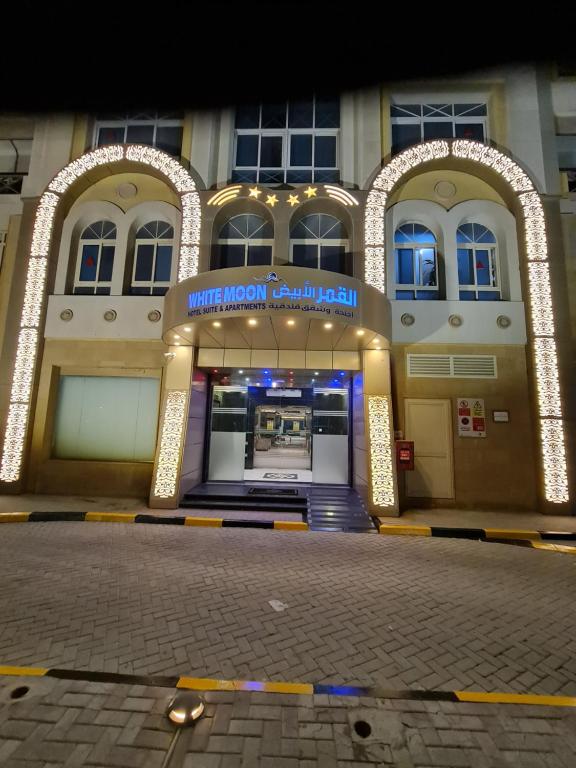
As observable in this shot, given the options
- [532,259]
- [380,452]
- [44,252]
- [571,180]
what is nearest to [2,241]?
[44,252]

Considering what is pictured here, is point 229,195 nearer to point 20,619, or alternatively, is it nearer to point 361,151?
point 361,151

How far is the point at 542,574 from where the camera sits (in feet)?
18.7

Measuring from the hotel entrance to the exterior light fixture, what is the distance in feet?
28.0

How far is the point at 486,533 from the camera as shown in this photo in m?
7.82

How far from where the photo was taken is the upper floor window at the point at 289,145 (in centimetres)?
1193

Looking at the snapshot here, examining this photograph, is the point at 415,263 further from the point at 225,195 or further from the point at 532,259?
the point at 225,195

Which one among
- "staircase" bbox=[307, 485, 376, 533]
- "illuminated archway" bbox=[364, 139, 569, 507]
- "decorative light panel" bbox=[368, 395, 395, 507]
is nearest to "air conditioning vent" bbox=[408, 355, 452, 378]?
"decorative light panel" bbox=[368, 395, 395, 507]

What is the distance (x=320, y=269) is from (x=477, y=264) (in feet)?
19.3

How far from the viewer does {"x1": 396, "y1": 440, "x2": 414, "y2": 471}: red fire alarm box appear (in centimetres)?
923

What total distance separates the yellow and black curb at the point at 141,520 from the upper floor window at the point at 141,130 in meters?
12.5

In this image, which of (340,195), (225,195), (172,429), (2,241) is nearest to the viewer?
(172,429)

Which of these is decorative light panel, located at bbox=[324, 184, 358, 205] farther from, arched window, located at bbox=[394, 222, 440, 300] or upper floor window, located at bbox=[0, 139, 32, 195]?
upper floor window, located at bbox=[0, 139, 32, 195]

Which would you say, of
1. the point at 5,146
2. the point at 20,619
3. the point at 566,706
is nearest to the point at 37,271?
the point at 5,146

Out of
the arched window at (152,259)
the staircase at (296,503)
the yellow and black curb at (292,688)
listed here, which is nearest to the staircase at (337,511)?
the staircase at (296,503)
